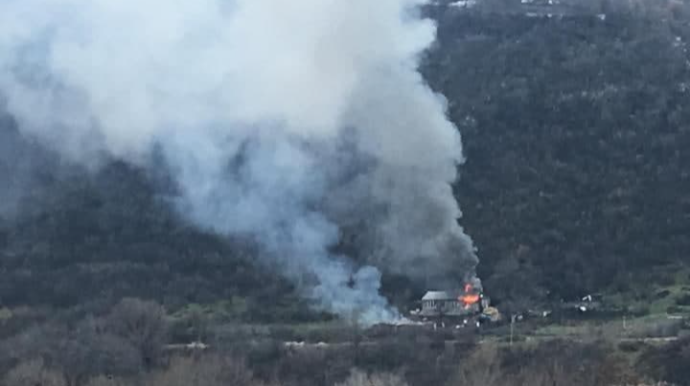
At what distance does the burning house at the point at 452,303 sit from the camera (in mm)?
49344

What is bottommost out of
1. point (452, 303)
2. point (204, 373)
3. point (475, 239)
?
point (204, 373)

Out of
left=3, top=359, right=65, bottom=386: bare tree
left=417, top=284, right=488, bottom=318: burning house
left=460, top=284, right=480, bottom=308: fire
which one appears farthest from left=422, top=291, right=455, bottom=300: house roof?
left=3, top=359, right=65, bottom=386: bare tree

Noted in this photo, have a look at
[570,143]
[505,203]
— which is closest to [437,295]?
[505,203]

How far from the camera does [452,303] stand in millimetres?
49688

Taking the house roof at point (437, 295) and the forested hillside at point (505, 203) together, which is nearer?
the house roof at point (437, 295)

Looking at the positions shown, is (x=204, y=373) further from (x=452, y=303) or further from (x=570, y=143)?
(x=570, y=143)

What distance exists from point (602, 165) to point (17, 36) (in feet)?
54.7

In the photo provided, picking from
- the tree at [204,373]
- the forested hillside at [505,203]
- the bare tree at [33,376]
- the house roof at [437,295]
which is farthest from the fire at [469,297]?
the bare tree at [33,376]

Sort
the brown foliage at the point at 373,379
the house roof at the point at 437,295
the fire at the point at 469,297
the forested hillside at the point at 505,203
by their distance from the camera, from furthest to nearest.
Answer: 1. the forested hillside at the point at 505,203
2. the fire at the point at 469,297
3. the house roof at the point at 437,295
4. the brown foliage at the point at 373,379

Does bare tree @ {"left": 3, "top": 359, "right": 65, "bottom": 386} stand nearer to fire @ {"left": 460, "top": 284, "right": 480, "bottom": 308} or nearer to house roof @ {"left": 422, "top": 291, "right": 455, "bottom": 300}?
house roof @ {"left": 422, "top": 291, "right": 455, "bottom": 300}

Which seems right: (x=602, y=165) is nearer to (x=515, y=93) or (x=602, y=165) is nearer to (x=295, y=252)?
(x=515, y=93)

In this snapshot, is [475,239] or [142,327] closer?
[142,327]

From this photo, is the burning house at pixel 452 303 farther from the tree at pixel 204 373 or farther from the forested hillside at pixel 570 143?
the tree at pixel 204 373

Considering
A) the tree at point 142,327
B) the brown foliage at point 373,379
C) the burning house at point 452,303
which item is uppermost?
the burning house at point 452,303
